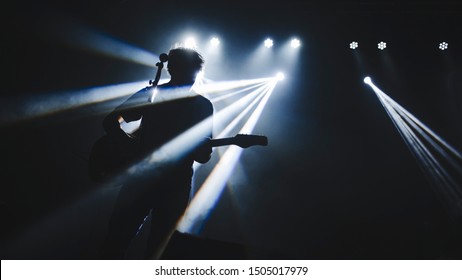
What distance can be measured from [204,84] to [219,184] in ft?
5.69

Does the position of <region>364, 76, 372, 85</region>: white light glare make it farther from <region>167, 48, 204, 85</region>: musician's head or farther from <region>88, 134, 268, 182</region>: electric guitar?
<region>88, 134, 268, 182</region>: electric guitar

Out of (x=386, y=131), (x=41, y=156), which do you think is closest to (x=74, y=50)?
(x=41, y=156)

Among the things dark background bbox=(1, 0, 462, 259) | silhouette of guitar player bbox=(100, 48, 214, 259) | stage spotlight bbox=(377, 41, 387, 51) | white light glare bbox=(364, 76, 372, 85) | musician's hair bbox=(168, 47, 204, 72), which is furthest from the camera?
white light glare bbox=(364, 76, 372, 85)

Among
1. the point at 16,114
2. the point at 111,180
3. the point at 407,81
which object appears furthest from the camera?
the point at 407,81

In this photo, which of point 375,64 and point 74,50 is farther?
point 375,64

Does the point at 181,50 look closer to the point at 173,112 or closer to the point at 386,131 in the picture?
the point at 173,112

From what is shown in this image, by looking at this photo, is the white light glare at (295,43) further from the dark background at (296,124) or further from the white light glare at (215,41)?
the white light glare at (215,41)

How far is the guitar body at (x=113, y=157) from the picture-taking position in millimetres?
1270

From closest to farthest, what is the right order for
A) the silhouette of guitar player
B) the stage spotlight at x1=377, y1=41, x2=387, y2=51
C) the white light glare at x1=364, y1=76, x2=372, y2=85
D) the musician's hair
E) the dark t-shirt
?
the silhouette of guitar player → the dark t-shirt → the musician's hair → the stage spotlight at x1=377, y1=41, x2=387, y2=51 → the white light glare at x1=364, y1=76, x2=372, y2=85

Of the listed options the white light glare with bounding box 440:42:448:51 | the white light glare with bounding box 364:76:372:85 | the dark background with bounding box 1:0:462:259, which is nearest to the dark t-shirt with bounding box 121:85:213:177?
the dark background with bounding box 1:0:462:259

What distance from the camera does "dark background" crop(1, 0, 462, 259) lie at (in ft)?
9.62

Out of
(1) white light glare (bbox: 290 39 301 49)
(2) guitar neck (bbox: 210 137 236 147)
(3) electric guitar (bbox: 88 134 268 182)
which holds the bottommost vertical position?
(3) electric guitar (bbox: 88 134 268 182)

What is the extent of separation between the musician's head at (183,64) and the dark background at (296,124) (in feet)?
5.93

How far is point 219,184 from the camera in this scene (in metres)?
4.09
